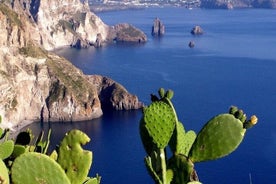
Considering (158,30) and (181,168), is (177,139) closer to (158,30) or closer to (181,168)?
(181,168)

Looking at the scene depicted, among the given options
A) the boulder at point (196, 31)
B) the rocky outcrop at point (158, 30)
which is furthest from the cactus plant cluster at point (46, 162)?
the rocky outcrop at point (158, 30)

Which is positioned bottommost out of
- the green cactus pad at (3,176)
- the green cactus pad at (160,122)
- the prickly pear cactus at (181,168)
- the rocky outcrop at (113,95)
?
the rocky outcrop at (113,95)

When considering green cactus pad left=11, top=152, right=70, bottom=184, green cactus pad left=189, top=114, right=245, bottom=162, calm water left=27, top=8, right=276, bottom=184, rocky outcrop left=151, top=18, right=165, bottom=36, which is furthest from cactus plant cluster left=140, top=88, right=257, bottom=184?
rocky outcrop left=151, top=18, right=165, bottom=36

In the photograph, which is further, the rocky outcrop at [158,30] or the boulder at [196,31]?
the rocky outcrop at [158,30]

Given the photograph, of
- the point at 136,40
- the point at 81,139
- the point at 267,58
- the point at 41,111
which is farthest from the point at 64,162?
the point at 136,40

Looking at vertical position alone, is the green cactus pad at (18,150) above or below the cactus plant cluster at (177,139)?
below

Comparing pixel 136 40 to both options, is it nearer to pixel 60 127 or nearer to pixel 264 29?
pixel 264 29

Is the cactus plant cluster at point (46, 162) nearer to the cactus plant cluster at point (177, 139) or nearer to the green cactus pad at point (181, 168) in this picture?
the cactus plant cluster at point (177, 139)
